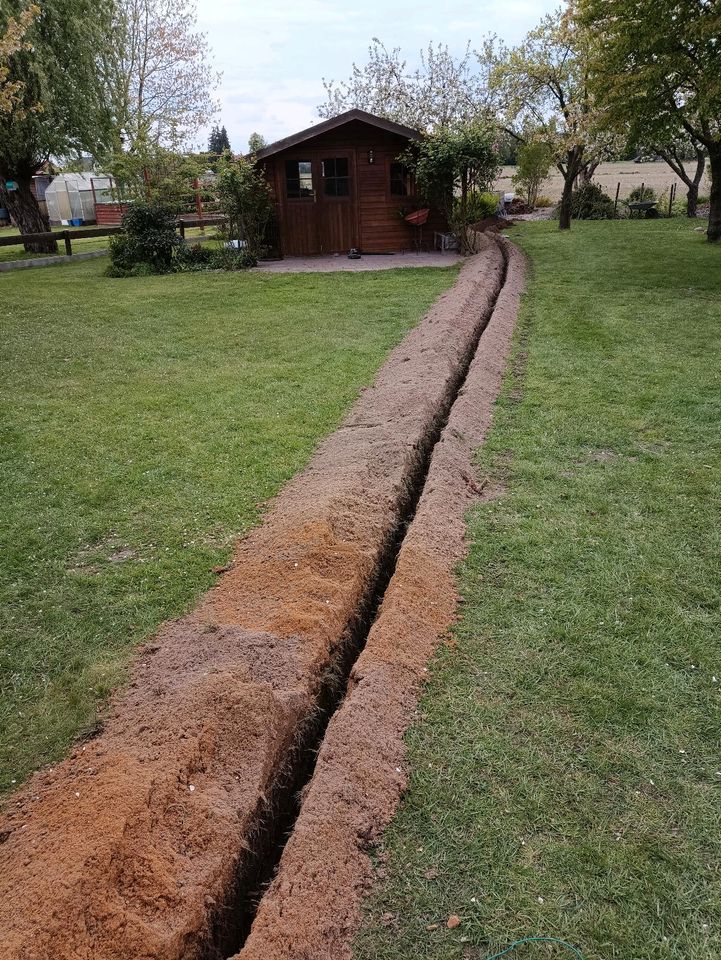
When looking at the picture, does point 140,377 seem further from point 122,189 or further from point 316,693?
point 122,189

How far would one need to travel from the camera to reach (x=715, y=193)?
1678cm

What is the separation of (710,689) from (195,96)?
1434 inches

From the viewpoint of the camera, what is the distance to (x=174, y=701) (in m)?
3.15

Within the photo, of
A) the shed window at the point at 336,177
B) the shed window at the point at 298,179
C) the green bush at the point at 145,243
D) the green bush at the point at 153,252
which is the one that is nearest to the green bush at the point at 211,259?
the green bush at the point at 153,252

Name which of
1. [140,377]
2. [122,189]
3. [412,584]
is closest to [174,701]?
[412,584]

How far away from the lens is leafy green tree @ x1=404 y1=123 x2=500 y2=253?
1502cm

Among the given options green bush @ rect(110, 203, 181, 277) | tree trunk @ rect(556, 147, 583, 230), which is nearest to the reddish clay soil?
green bush @ rect(110, 203, 181, 277)

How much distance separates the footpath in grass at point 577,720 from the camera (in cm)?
226

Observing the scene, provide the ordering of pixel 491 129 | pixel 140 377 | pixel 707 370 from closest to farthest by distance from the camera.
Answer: pixel 707 370
pixel 140 377
pixel 491 129

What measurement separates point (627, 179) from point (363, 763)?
39609 millimetres

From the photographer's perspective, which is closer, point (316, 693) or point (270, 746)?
point (270, 746)

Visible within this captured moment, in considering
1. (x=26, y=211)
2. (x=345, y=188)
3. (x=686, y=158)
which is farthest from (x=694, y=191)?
(x=26, y=211)

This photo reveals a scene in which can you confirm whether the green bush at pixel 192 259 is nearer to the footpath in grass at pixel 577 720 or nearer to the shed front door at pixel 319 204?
the shed front door at pixel 319 204

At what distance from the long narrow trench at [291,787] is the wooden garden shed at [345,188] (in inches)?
565
